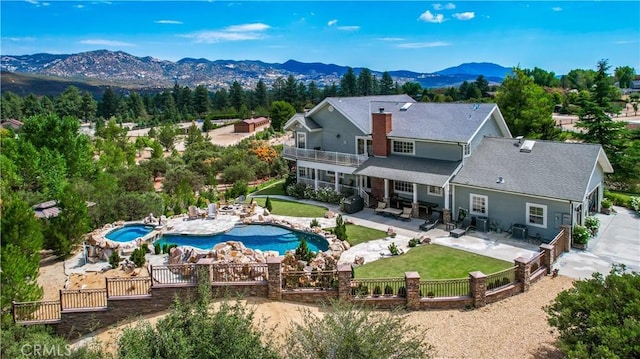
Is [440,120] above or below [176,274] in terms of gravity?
above

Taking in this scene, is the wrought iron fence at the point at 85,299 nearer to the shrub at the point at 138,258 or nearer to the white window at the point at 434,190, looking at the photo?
the shrub at the point at 138,258

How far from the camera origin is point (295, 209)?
A: 3006 centimetres

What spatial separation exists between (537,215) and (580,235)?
7.09ft

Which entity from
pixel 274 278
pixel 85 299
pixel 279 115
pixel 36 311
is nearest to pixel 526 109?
pixel 274 278

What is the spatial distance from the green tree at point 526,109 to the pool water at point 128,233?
107 ft

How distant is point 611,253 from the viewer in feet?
67.3

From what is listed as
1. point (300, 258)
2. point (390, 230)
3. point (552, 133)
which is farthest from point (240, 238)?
point (552, 133)

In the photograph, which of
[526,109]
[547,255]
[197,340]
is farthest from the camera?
[526,109]

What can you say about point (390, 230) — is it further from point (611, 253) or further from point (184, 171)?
point (184, 171)

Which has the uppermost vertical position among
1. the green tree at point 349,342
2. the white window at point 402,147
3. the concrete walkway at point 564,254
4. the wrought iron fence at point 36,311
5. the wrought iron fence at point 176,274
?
the white window at point 402,147

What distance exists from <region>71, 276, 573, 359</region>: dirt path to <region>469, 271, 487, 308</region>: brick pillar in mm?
244

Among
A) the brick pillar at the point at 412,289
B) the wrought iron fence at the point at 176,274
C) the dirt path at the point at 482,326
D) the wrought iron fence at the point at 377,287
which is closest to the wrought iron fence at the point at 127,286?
the wrought iron fence at the point at 176,274

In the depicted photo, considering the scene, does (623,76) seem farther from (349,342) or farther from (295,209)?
(349,342)

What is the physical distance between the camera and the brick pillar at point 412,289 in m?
15.4
